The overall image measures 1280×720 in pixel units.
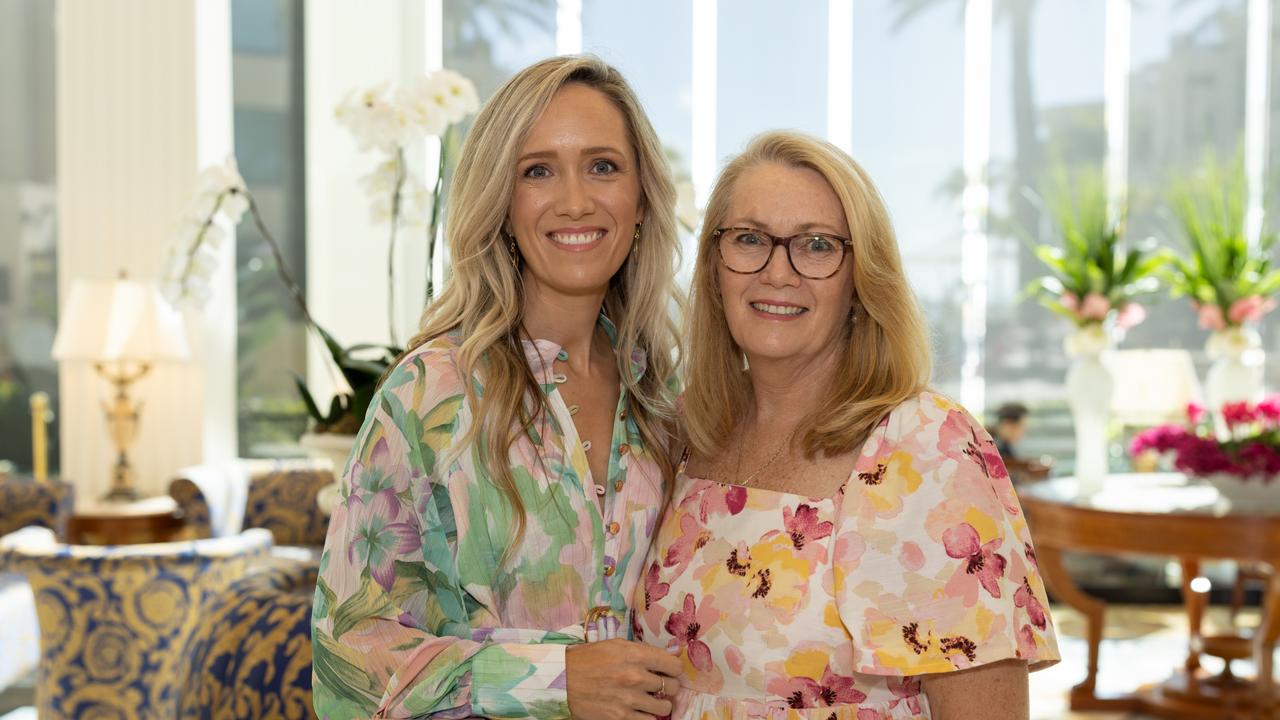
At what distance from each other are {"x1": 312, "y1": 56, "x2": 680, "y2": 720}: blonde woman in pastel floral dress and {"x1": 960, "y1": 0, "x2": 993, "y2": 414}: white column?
239 inches

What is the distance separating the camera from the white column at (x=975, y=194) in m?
7.55

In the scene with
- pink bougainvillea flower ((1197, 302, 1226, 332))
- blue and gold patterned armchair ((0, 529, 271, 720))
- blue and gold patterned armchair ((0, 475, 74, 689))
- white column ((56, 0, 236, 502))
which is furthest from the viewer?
white column ((56, 0, 236, 502))

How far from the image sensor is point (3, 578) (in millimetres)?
5398

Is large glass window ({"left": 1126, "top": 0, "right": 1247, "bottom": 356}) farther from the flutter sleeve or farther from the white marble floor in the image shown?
the flutter sleeve

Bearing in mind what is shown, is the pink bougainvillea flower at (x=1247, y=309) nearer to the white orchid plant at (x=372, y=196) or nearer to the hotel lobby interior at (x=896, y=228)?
the hotel lobby interior at (x=896, y=228)

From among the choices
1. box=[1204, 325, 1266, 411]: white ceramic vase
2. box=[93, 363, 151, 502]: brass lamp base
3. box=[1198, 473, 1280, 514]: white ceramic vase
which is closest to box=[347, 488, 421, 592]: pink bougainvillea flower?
box=[1198, 473, 1280, 514]: white ceramic vase

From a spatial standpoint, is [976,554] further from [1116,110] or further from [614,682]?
[1116,110]

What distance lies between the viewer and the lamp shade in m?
5.36

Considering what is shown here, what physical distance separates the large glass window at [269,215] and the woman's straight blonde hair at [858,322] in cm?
549


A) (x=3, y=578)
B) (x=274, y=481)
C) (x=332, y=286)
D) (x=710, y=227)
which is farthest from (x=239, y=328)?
(x=710, y=227)

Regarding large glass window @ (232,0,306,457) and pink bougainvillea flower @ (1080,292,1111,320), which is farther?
large glass window @ (232,0,306,457)

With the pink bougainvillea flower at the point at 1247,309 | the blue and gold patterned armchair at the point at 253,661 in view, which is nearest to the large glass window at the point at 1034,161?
the pink bougainvillea flower at the point at 1247,309

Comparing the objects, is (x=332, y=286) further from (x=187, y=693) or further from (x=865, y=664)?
(x=865, y=664)

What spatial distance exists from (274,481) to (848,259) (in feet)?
14.7
